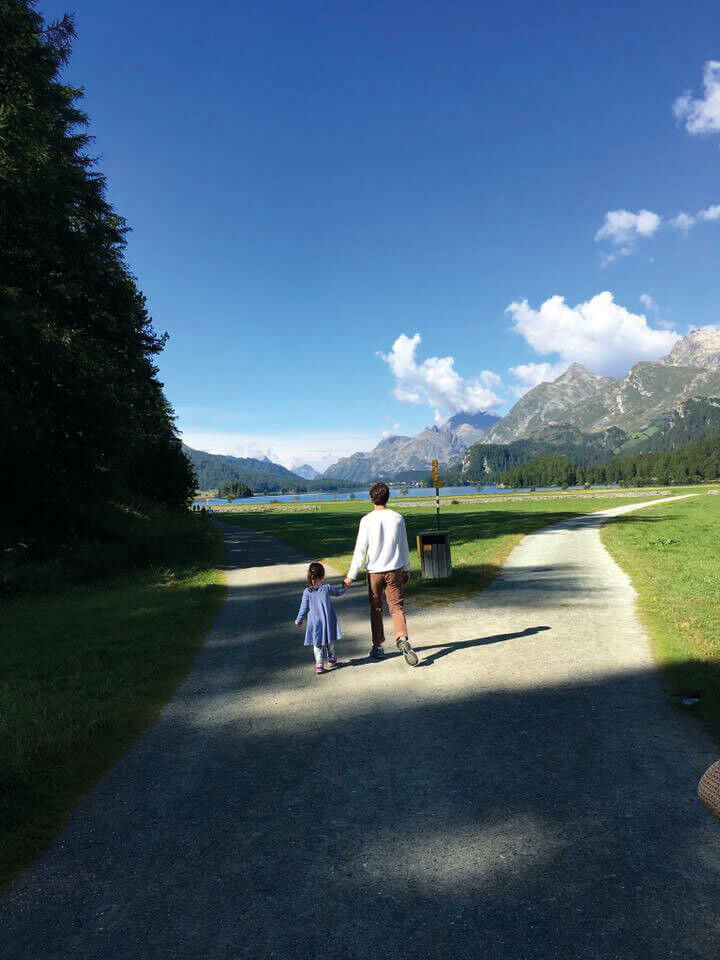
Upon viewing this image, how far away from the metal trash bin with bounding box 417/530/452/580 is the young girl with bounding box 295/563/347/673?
581 centimetres

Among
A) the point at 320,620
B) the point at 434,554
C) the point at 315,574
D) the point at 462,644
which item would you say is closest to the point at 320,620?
the point at 320,620

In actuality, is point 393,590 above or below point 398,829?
above

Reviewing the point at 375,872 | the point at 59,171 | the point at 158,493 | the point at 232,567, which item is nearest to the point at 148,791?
the point at 375,872

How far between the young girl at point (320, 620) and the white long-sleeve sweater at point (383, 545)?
53 centimetres

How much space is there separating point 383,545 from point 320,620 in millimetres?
1479

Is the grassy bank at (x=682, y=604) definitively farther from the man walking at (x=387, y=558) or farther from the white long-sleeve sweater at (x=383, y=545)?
the white long-sleeve sweater at (x=383, y=545)

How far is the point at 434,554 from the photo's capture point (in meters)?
13.6

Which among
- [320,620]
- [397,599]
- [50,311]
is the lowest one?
[320,620]

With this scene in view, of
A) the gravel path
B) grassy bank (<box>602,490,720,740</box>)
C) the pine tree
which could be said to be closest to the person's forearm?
the gravel path

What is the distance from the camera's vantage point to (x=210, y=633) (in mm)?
10492

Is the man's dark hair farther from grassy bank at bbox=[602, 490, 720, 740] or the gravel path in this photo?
grassy bank at bbox=[602, 490, 720, 740]

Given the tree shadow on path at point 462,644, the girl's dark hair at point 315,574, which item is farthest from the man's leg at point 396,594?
the girl's dark hair at point 315,574

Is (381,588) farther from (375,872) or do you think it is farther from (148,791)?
(375,872)

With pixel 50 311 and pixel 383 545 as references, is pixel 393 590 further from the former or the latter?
pixel 50 311
